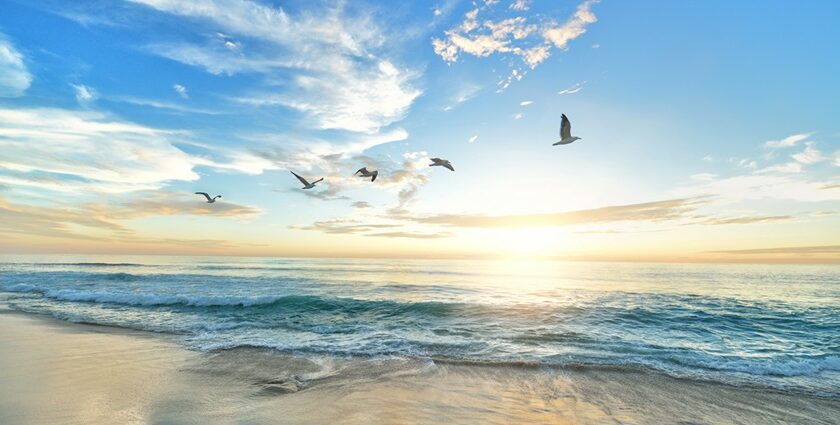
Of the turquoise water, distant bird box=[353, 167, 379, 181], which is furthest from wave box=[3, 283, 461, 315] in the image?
distant bird box=[353, 167, 379, 181]

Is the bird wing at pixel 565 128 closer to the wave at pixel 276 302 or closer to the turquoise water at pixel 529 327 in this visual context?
the turquoise water at pixel 529 327

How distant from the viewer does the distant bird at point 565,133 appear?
12.1 meters

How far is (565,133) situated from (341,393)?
10109 mm

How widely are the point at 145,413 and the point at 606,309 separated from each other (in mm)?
18140

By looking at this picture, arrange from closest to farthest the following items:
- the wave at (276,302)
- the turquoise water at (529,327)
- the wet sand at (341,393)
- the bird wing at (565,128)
→ the wet sand at (341,393) → the turquoise water at (529,327) → the bird wing at (565,128) → the wave at (276,302)

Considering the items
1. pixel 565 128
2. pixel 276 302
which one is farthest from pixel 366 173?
pixel 276 302

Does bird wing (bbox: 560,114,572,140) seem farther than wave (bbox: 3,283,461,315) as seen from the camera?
No

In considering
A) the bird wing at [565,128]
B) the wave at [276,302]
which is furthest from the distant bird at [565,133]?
the wave at [276,302]

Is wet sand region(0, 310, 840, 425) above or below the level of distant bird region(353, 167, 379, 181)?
below

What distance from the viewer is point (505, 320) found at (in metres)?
15.5

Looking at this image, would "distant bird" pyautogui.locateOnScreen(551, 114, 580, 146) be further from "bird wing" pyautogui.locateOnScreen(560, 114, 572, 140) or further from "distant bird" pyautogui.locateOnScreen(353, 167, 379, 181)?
"distant bird" pyautogui.locateOnScreen(353, 167, 379, 181)

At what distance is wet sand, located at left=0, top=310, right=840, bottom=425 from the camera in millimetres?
6289

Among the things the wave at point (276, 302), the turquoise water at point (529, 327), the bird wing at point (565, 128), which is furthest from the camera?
the wave at point (276, 302)

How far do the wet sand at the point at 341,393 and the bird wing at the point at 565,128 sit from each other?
7.16m
